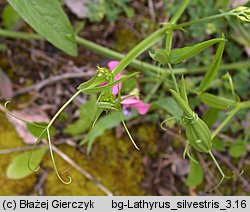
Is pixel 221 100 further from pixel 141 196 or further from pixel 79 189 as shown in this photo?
pixel 79 189

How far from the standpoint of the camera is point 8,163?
1698mm

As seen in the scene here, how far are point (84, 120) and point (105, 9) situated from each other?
1.28 feet

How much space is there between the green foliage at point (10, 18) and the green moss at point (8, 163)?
1.03 feet

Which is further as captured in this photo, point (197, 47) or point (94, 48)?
point (94, 48)

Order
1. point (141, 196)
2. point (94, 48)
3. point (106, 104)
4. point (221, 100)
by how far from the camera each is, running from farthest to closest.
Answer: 1. point (141, 196)
2. point (94, 48)
3. point (221, 100)
4. point (106, 104)

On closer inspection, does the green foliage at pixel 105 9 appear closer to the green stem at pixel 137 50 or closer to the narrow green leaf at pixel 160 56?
the green stem at pixel 137 50

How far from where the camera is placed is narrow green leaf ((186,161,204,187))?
1676 mm

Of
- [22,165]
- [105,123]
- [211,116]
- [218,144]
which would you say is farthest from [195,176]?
[22,165]

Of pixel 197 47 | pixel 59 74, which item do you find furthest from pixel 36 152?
pixel 197 47

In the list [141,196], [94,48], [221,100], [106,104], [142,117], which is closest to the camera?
[106,104]

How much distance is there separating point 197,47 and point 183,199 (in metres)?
0.66

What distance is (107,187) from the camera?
173 centimetres

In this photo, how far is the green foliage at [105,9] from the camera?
1.72 meters

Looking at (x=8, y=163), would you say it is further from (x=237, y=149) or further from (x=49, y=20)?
(x=237, y=149)
